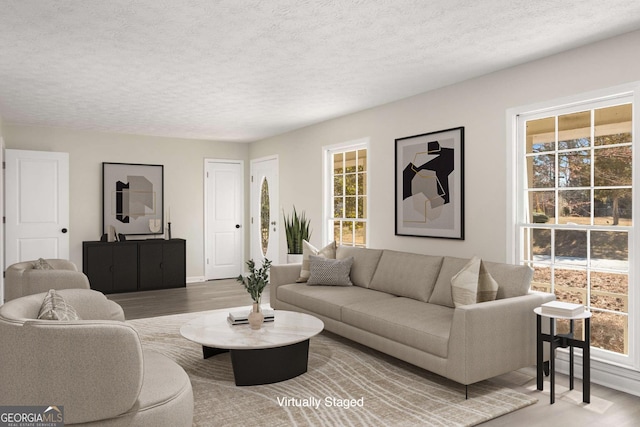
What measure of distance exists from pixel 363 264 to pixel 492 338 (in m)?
2.03

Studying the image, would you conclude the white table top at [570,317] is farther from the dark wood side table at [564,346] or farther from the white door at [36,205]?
the white door at [36,205]

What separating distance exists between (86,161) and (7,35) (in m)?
4.20

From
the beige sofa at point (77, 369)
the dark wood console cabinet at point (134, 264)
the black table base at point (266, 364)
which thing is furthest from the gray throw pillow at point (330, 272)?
the dark wood console cabinet at point (134, 264)

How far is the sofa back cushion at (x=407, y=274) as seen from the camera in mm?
4133

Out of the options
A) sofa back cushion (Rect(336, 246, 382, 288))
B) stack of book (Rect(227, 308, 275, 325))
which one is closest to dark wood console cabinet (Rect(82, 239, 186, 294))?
sofa back cushion (Rect(336, 246, 382, 288))

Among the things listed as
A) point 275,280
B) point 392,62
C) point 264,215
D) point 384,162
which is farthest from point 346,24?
point 264,215

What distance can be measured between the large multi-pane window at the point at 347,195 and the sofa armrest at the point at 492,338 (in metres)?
2.61

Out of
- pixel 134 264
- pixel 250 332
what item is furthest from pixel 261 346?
pixel 134 264

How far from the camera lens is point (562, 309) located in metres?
3.01

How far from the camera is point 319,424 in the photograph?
8.73 ft

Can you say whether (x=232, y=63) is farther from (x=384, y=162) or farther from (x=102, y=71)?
(x=384, y=162)

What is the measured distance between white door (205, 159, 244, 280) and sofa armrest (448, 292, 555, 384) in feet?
19.2

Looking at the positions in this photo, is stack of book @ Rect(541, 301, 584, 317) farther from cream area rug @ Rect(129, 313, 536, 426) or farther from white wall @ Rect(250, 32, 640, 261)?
white wall @ Rect(250, 32, 640, 261)

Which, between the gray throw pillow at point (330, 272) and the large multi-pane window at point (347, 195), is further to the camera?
the large multi-pane window at point (347, 195)
